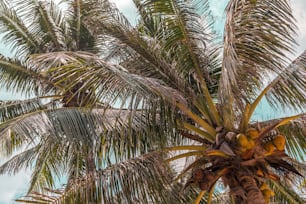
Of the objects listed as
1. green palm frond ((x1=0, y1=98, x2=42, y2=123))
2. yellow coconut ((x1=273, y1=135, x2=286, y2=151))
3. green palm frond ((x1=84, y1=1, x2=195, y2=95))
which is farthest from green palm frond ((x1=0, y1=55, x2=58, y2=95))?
yellow coconut ((x1=273, y1=135, x2=286, y2=151))

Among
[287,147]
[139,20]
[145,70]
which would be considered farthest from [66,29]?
[287,147]

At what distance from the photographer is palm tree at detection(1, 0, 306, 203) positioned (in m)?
5.35

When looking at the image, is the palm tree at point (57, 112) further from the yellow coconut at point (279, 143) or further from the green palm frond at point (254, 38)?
the yellow coconut at point (279, 143)

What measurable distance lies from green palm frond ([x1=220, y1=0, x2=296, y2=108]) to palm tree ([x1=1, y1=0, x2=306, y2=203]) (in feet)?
0.04

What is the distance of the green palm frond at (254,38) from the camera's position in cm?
530

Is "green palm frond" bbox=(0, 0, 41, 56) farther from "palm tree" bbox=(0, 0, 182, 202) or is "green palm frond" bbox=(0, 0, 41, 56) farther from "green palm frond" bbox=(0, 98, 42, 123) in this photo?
"green palm frond" bbox=(0, 98, 42, 123)

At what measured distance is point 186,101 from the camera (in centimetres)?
575

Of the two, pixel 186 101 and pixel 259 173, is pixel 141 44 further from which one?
pixel 259 173

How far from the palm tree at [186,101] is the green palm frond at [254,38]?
13mm

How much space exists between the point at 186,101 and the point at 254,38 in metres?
1.17

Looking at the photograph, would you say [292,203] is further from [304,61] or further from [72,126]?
[72,126]

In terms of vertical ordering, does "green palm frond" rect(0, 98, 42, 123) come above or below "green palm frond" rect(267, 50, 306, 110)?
above

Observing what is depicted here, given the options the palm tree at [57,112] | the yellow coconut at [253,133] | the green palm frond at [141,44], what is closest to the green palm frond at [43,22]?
the palm tree at [57,112]

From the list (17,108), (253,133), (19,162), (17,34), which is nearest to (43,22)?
(17,34)
